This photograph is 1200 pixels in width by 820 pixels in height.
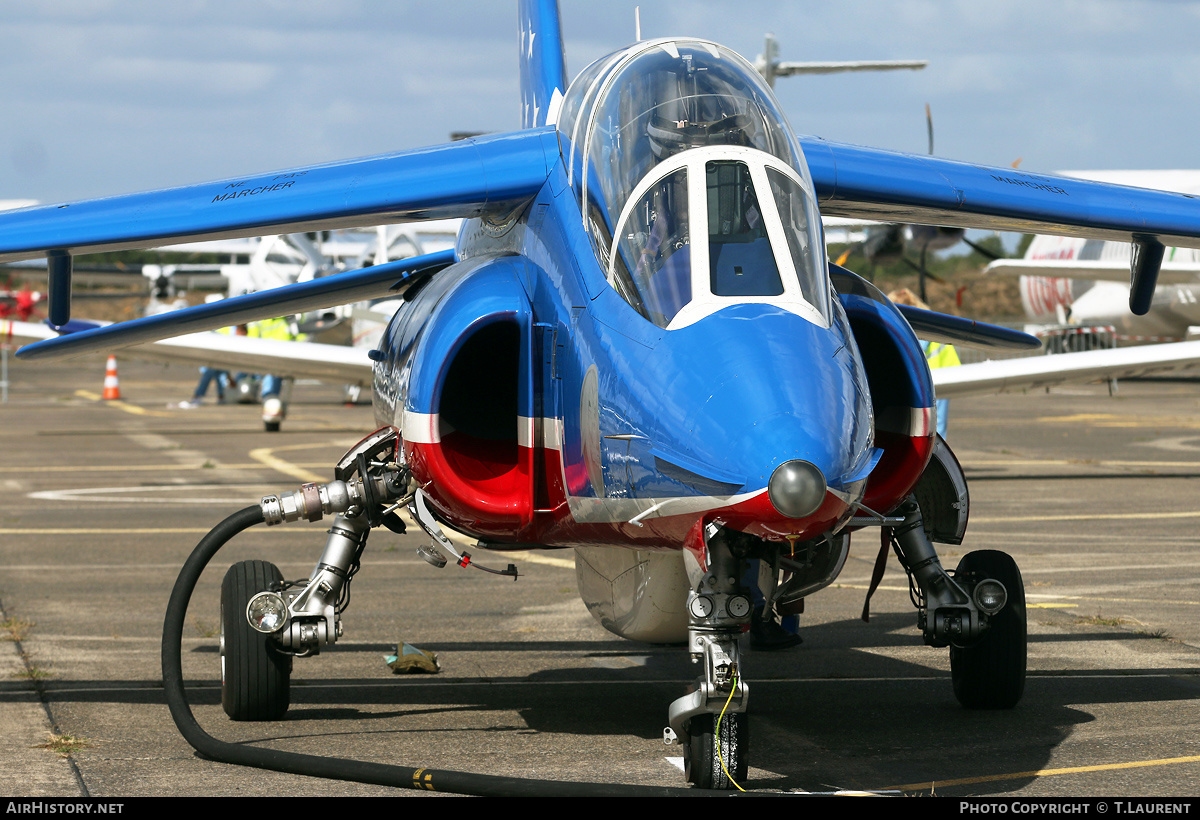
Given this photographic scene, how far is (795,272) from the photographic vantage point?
5.27 metres

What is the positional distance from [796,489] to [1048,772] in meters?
2.13

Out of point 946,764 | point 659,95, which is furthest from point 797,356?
point 946,764

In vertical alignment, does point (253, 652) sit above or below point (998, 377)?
below

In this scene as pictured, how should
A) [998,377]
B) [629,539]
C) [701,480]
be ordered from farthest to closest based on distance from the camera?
[998,377] < [629,539] < [701,480]

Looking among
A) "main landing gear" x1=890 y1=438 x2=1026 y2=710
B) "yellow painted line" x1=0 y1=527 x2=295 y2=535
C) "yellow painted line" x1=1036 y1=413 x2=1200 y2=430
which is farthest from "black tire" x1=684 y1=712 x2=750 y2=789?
"yellow painted line" x1=1036 y1=413 x2=1200 y2=430

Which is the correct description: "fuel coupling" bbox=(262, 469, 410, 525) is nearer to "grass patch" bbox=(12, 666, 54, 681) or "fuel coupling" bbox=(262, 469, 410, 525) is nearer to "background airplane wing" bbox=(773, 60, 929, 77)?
"grass patch" bbox=(12, 666, 54, 681)

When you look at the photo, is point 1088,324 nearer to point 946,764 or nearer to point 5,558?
point 5,558

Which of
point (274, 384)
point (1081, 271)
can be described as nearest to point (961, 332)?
point (1081, 271)

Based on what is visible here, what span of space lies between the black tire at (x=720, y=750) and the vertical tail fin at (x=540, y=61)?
516 centimetres

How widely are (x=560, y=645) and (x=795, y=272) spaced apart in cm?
438

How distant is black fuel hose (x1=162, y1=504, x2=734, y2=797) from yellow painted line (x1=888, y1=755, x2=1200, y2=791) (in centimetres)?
89

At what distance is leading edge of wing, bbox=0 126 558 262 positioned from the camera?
6.74 m

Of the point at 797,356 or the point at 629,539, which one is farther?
the point at 629,539

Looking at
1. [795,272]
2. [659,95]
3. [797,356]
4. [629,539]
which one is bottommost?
[629,539]
